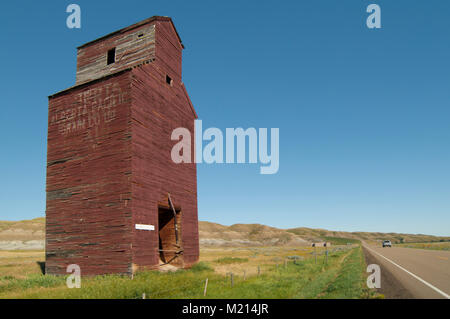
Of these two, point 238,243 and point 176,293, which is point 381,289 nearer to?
point 176,293

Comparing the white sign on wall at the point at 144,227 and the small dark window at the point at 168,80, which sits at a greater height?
the small dark window at the point at 168,80

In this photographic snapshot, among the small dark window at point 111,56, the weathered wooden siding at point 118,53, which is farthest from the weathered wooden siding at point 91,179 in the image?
the small dark window at point 111,56

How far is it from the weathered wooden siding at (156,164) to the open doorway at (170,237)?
0.56m

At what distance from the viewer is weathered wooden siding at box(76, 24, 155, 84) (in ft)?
85.0

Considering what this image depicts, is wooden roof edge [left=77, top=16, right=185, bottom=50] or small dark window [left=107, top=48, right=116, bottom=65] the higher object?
wooden roof edge [left=77, top=16, right=185, bottom=50]

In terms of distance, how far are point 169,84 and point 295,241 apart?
11336 centimetres

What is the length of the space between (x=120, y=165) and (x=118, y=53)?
1111 cm

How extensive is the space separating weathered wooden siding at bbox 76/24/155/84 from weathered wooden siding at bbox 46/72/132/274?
3.60 meters

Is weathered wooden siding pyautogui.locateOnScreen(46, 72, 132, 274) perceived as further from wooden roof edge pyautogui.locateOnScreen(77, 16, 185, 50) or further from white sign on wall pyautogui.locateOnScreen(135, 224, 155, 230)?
wooden roof edge pyautogui.locateOnScreen(77, 16, 185, 50)

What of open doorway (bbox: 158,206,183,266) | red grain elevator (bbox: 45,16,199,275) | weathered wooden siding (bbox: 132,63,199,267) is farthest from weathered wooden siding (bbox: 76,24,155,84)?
open doorway (bbox: 158,206,183,266)

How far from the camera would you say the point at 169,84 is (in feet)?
90.2

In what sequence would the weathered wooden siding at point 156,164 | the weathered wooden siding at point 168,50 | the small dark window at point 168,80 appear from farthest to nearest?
the small dark window at point 168,80
the weathered wooden siding at point 168,50
the weathered wooden siding at point 156,164

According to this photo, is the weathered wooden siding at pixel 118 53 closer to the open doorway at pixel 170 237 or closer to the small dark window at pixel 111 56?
the small dark window at pixel 111 56

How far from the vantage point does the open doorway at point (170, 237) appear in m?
25.4
